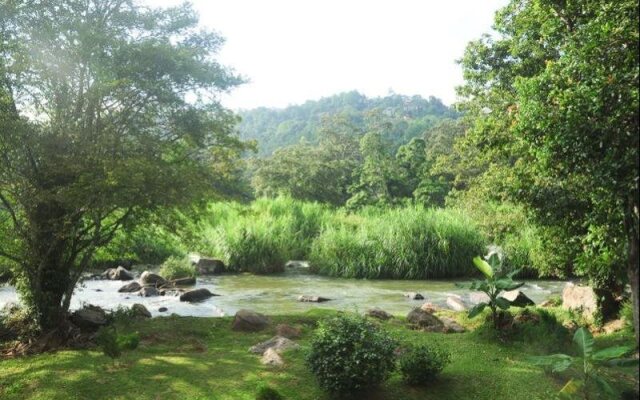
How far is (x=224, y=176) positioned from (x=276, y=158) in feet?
89.7

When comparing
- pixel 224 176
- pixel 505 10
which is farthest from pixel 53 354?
pixel 505 10

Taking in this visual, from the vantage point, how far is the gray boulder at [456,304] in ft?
43.4

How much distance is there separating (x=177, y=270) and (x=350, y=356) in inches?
571

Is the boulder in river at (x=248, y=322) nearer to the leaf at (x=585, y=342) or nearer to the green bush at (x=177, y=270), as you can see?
the leaf at (x=585, y=342)

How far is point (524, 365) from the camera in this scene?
684 cm

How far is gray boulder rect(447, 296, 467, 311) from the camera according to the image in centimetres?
1322

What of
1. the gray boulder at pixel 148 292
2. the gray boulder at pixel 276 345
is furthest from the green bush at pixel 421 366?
the gray boulder at pixel 148 292

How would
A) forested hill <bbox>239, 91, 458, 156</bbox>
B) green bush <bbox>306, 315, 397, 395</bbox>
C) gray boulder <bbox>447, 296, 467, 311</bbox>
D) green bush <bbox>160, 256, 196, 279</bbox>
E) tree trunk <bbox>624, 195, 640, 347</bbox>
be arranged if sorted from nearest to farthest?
tree trunk <bbox>624, 195, 640, 347</bbox> < green bush <bbox>306, 315, 397, 395</bbox> < gray boulder <bbox>447, 296, 467, 311</bbox> < green bush <bbox>160, 256, 196, 279</bbox> < forested hill <bbox>239, 91, 458, 156</bbox>

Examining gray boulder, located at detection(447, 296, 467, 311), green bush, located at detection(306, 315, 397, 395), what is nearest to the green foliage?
green bush, located at detection(306, 315, 397, 395)

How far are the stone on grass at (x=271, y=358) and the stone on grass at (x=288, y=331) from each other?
4.13 ft

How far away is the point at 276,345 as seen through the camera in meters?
7.78

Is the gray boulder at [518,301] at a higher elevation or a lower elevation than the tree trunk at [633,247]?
lower

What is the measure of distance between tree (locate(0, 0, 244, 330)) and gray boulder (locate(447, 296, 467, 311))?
7.28 meters

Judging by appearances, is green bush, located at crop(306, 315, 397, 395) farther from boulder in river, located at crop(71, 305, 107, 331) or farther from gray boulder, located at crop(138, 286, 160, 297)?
gray boulder, located at crop(138, 286, 160, 297)
